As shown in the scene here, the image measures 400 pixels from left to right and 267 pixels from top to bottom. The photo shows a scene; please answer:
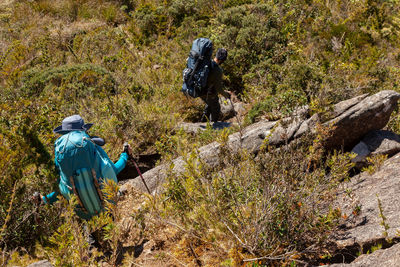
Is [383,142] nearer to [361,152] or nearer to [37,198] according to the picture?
[361,152]

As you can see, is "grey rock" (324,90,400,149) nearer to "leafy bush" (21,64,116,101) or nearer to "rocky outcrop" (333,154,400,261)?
"rocky outcrop" (333,154,400,261)

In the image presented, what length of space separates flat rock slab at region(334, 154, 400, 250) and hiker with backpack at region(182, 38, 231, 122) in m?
2.64

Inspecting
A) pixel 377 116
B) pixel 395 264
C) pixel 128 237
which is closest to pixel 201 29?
pixel 377 116

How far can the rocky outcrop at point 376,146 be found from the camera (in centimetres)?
428

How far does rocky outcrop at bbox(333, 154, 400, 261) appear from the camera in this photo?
2.63 meters

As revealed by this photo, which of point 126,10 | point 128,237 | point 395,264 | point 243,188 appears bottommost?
point 128,237

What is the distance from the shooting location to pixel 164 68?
776 centimetres

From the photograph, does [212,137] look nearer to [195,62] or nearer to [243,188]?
[195,62]

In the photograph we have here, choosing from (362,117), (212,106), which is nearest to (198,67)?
(212,106)

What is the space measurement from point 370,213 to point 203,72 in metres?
3.35

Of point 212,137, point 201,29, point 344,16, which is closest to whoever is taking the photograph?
point 212,137

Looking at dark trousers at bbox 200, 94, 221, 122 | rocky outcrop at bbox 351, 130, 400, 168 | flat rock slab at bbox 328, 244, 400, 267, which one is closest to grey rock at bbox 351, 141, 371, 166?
rocky outcrop at bbox 351, 130, 400, 168

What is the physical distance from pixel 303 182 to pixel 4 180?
293 centimetres

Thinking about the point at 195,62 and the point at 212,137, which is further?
the point at 195,62
